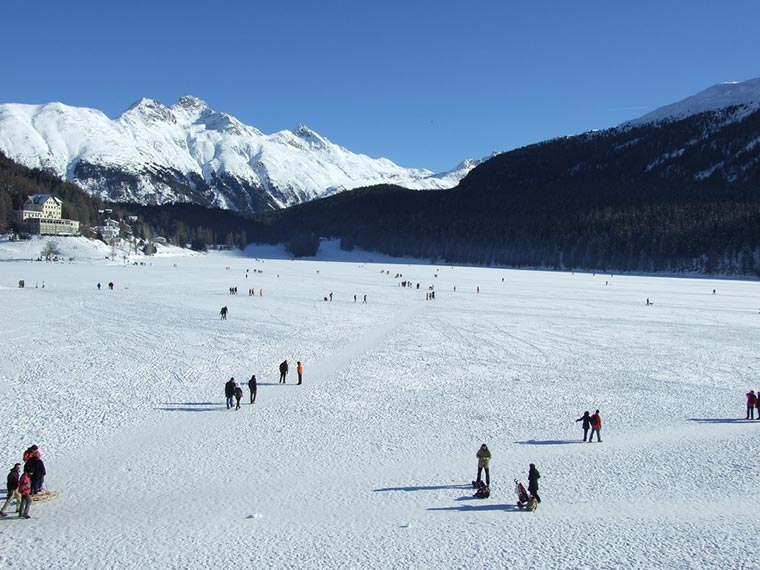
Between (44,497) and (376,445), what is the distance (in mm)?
7743

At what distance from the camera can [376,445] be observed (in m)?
14.9

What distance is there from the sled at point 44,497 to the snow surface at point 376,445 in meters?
0.16

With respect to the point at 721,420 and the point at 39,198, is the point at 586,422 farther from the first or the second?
the point at 39,198

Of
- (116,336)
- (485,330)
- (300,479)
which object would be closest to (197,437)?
(300,479)

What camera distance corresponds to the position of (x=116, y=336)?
29.3 m

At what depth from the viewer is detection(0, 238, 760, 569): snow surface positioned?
32.5ft

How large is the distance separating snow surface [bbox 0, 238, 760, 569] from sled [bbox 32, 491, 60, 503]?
16 centimetres

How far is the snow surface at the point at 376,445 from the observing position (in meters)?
9.91

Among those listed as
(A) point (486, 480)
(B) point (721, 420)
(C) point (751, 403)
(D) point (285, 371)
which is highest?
(C) point (751, 403)

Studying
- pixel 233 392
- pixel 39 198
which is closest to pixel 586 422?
pixel 233 392

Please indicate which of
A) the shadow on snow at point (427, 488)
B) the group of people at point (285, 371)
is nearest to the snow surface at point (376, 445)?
the shadow on snow at point (427, 488)

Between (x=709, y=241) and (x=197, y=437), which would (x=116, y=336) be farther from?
(x=709, y=241)

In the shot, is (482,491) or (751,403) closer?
(482,491)

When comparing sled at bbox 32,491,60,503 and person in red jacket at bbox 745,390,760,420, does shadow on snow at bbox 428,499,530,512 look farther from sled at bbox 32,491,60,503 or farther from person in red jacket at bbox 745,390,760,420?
person in red jacket at bbox 745,390,760,420
